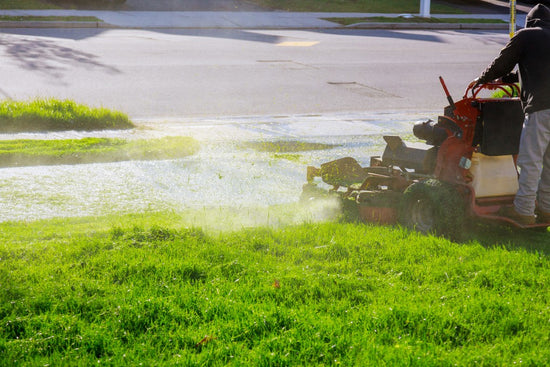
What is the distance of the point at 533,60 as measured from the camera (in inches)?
195

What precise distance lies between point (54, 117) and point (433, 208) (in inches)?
220

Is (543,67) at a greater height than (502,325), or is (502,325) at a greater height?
(543,67)

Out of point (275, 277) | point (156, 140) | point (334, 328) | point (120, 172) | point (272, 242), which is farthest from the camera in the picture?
point (156, 140)

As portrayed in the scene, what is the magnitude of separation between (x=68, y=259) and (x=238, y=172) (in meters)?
3.03

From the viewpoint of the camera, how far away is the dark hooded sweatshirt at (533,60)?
16.2 feet

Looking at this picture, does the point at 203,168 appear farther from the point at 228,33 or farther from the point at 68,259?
the point at 228,33

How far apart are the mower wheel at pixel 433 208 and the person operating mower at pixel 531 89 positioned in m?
0.47

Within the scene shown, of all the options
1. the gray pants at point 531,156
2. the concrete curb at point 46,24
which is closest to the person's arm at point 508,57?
the gray pants at point 531,156

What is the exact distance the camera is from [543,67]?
495 centimetres

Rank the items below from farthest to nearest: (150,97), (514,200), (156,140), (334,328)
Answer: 1. (150,97)
2. (156,140)
3. (514,200)
4. (334,328)

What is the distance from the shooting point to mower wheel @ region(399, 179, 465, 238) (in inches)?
197

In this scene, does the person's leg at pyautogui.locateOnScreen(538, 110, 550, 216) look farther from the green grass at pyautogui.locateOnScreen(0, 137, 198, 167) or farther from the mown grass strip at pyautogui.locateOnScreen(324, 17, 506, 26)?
the mown grass strip at pyautogui.locateOnScreen(324, 17, 506, 26)

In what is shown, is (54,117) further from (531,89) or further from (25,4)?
(25,4)

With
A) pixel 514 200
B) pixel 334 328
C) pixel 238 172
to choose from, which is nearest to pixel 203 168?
pixel 238 172
